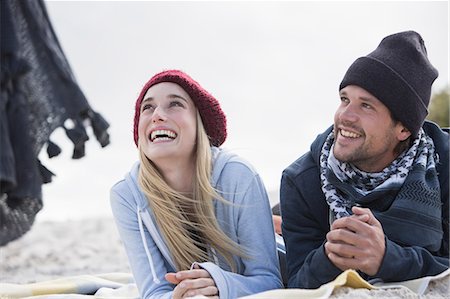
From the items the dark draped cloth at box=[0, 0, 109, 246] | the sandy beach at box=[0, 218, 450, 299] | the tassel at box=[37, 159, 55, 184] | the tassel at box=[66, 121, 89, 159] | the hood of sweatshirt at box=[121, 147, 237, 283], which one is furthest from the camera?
the sandy beach at box=[0, 218, 450, 299]

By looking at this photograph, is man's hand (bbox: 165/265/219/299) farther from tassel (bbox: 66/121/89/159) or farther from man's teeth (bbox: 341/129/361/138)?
tassel (bbox: 66/121/89/159)

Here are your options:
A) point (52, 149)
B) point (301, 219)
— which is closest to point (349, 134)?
point (301, 219)

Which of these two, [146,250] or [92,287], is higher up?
[146,250]

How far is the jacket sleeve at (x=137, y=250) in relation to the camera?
284 cm

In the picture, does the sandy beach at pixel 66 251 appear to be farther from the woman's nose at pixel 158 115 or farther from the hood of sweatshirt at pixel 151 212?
the woman's nose at pixel 158 115

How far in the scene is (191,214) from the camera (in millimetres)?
2973

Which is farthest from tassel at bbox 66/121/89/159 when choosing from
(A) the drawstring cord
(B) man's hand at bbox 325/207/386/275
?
(B) man's hand at bbox 325/207/386/275

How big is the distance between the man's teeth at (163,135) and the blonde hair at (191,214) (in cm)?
12

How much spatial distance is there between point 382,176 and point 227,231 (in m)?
0.62

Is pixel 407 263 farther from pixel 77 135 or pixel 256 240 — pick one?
pixel 77 135

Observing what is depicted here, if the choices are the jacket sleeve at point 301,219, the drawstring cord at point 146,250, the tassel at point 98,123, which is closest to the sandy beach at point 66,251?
the tassel at point 98,123

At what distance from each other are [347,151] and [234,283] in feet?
2.01

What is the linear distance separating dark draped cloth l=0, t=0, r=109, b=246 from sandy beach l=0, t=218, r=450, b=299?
167 cm

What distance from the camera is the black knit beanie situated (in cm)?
271
